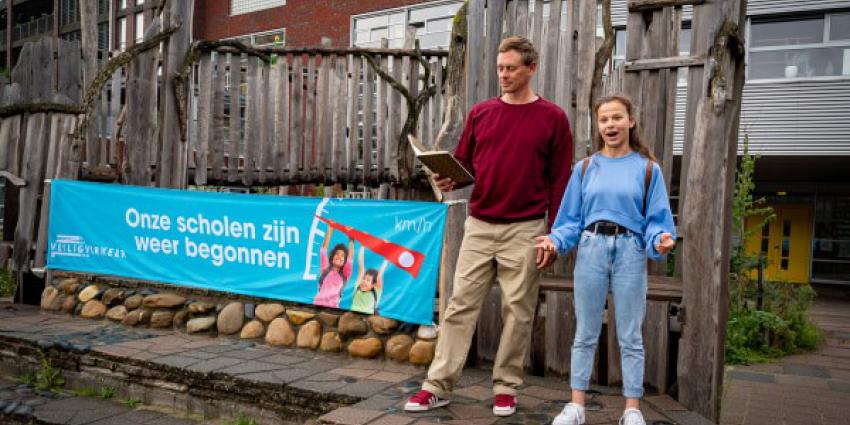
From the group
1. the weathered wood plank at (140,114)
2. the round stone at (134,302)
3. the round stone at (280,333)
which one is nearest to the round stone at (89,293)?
the round stone at (134,302)

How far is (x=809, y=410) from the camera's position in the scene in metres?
4.85

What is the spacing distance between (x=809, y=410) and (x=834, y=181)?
13.9 meters

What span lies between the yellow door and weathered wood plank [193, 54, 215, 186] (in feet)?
46.6

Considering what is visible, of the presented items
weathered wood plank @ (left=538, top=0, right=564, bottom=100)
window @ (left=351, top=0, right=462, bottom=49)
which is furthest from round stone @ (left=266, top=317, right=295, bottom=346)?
window @ (left=351, top=0, right=462, bottom=49)

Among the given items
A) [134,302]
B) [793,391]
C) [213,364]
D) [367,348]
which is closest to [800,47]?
[793,391]

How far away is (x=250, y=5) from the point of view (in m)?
22.6

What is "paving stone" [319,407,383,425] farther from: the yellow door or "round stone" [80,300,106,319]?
the yellow door

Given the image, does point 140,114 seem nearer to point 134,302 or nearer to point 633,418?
point 134,302

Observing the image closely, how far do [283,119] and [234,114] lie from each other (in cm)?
50

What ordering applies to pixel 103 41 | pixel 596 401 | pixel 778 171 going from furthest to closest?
pixel 103 41 → pixel 778 171 → pixel 596 401

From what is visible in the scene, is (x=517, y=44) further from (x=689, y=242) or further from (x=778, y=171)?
(x=778, y=171)

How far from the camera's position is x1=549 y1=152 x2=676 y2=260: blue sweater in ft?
10.3

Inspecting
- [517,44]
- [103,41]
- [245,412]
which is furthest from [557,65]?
[103,41]

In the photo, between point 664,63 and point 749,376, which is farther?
point 749,376
